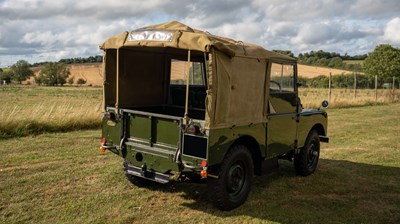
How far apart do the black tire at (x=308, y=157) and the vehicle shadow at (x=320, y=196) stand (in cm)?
15

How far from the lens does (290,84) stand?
21.7 feet

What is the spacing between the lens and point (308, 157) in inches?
291

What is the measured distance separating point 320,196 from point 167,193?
243 cm

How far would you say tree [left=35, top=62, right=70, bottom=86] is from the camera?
247ft

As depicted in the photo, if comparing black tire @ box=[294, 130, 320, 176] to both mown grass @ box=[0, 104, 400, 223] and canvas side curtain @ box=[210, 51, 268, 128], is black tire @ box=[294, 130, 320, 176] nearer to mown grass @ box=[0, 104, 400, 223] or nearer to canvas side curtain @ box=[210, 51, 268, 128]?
mown grass @ box=[0, 104, 400, 223]

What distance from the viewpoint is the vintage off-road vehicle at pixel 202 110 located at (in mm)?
4723

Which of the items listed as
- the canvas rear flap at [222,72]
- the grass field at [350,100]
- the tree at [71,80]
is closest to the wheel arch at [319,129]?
the canvas rear flap at [222,72]

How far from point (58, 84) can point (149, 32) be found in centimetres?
7585

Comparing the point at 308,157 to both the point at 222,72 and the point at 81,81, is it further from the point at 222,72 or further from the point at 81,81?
the point at 81,81

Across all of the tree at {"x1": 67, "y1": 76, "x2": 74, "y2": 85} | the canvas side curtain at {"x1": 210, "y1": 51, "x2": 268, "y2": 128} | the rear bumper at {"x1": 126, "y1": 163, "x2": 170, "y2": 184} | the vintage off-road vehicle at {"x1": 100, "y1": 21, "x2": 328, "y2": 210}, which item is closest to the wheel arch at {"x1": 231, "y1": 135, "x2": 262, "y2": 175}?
the vintage off-road vehicle at {"x1": 100, "y1": 21, "x2": 328, "y2": 210}

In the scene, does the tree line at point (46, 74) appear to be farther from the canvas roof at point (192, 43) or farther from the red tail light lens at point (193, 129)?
the red tail light lens at point (193, 129)

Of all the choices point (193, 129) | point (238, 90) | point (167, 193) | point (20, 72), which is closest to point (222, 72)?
point (238, 90)

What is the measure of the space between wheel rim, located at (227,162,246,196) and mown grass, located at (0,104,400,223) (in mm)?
295

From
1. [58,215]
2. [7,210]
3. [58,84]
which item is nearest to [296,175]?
[58,215]
